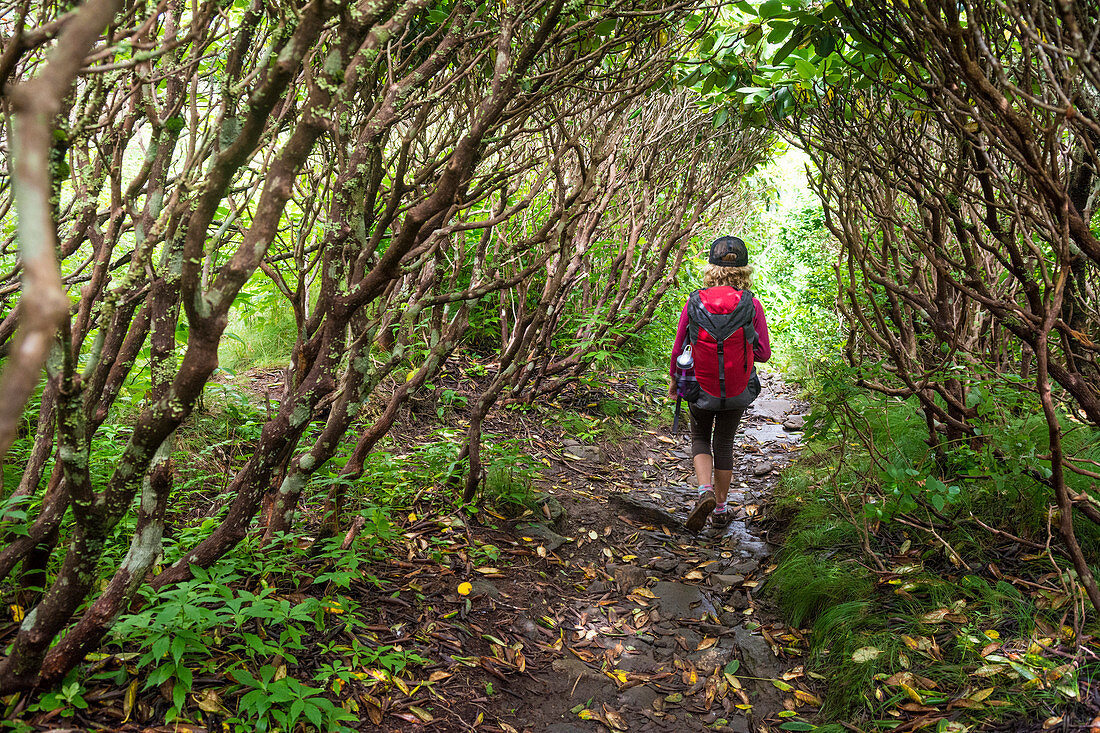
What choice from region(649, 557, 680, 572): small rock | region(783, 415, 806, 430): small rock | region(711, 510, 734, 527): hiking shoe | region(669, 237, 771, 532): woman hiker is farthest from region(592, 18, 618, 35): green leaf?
region(783, 415, 806, 430): small rock

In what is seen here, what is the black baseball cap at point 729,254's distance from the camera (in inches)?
185

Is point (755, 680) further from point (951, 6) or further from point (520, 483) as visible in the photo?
point (951, 6)

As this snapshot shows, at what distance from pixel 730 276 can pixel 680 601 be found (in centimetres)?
218

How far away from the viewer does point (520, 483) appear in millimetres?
4211

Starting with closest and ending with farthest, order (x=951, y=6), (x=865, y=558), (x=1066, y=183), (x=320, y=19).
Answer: (x=320, y=19), (x=951, y=6), (x=1066, y=183), (x=865, y=558)

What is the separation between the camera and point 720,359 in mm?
4477

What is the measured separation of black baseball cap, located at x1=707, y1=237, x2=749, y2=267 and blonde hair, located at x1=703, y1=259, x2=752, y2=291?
1.7 inches

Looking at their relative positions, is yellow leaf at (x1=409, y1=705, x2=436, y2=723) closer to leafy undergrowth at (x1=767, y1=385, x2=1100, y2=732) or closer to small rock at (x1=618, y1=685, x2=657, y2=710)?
small rock at (x1=618, y1=685, x2=657, y2=710)

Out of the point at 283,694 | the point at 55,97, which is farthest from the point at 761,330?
the point at 55,97

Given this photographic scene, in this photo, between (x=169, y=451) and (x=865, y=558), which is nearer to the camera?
(x=169, y=451)

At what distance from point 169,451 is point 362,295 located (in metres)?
→ 0.78

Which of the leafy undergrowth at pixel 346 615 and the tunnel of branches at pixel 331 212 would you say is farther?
the leafy undergrowth at pixel 346 615

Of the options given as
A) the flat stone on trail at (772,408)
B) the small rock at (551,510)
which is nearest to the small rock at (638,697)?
the small rock at (551,510)

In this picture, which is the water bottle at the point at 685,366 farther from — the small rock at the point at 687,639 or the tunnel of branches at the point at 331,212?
the small rock at the point at 687,639
